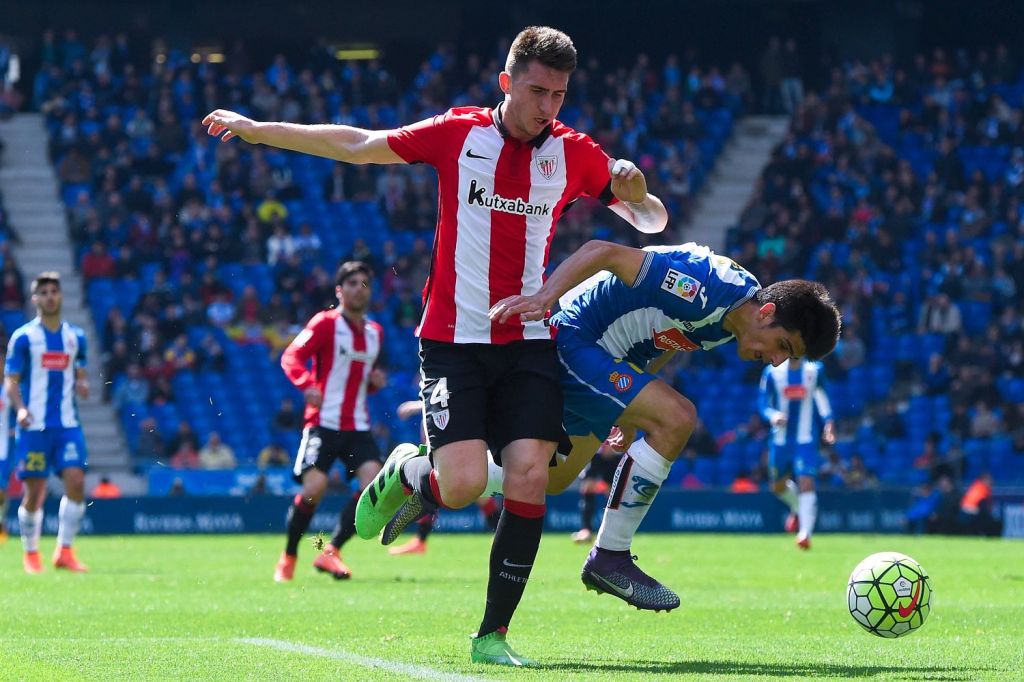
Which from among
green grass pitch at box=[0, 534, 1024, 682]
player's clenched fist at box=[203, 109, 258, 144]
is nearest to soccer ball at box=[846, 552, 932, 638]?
green grass pitch at box=[0, 534, 1024, 682]

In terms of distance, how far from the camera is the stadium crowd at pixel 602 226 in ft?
78.8

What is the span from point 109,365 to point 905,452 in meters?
12.5

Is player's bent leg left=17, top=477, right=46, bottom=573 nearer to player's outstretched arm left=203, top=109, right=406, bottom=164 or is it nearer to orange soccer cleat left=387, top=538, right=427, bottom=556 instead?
orange soccer cleat left=387, top=538, right=427, bottom=556

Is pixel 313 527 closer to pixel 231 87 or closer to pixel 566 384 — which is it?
pixel 231 87

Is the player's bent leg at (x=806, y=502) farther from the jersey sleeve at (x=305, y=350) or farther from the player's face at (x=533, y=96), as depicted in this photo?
the player's face at (x=533, y=96)

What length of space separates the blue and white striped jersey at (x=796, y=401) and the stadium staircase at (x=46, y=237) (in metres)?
10.2

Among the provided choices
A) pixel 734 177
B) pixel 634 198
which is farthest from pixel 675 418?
pixel 734 177

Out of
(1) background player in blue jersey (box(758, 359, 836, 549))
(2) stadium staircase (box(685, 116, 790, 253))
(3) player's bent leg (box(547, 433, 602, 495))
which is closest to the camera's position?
(3) player's bent leg (box(547, 433, 602, 495))

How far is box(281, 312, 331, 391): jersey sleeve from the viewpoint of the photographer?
1228 centimetres

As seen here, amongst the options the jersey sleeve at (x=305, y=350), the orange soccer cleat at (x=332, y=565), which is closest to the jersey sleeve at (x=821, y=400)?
the jersey sleeve at (x=305, y=350)

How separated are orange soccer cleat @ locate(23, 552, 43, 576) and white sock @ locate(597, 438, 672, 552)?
24.7 feet

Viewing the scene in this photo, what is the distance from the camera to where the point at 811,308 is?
702 cm

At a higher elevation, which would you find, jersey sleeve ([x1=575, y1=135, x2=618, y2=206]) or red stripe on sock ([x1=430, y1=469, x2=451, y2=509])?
jersey sleeve ([x1=575, y1=135, x2=618, y2=206])

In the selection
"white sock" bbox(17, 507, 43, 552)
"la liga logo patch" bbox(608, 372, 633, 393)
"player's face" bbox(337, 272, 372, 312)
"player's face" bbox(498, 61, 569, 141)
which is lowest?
"white sock" bbox(17, 507, 43, 552)
